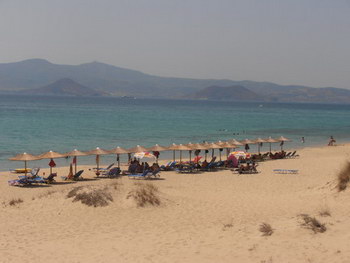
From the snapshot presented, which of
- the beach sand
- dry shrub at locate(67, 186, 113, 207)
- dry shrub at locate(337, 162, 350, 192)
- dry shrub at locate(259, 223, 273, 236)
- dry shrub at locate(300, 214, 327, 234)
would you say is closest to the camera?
the beach sand

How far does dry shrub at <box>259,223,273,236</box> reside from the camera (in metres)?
8.49

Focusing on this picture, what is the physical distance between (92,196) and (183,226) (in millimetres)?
3101

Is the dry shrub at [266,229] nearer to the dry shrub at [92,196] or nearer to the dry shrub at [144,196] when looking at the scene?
the dry shrub at [144,196]

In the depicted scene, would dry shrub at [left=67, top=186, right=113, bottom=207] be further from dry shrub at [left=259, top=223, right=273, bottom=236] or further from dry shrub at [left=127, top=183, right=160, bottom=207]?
dry shrub at [left=259, top=223, right=273, bottom=236]

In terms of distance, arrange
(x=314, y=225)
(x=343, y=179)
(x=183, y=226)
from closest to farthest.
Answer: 1. (x=314, y=225)
2. (x=183, y=226)
3. (x=343, y=179)

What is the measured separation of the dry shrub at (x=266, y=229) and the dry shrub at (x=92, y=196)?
495 centimetres

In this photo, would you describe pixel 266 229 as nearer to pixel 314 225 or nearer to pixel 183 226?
pixel 314 225

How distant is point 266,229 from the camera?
861cm

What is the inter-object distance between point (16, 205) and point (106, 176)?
7493 millimetres

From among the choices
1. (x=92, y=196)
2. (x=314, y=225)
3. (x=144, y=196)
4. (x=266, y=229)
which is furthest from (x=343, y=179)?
(x=92, y=196)

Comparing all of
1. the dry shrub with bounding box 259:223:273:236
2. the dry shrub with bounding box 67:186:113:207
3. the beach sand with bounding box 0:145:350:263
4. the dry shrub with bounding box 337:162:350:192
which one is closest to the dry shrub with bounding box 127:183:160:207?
the beach sand with bounding box 0:145:350:263

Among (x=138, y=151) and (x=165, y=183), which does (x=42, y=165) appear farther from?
(x=165, y=183)

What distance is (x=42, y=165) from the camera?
2444 cm

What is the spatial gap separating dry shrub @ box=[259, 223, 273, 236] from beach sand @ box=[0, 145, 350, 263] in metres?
0.12
